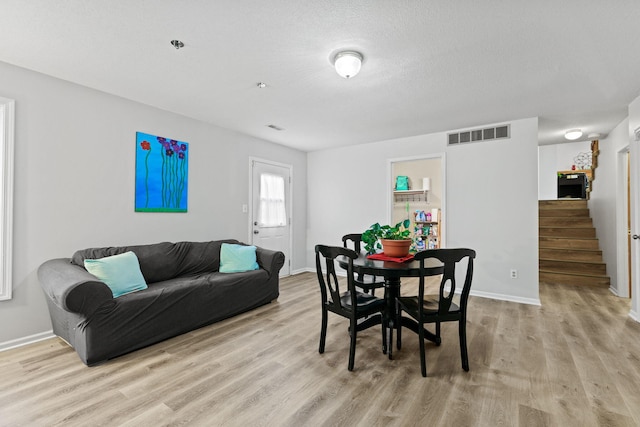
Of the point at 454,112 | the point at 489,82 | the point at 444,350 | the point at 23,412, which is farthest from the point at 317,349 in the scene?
the point at 454,112

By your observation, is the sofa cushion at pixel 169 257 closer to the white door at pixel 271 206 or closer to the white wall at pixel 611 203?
the white door at pixel 271 206

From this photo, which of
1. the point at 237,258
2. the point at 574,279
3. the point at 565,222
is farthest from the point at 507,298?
the point at 237,258

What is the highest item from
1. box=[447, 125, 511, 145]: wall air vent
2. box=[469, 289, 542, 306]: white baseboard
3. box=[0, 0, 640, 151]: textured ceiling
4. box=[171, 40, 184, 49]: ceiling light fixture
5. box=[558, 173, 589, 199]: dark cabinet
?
box=[0, 0, 640, 151]: textured ceiling

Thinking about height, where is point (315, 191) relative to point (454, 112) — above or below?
below

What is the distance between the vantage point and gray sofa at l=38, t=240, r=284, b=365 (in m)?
2.30

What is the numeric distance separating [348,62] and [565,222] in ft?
18.7

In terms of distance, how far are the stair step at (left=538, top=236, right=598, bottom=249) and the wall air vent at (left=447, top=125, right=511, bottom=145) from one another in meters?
2.69

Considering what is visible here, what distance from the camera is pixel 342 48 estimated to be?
238 cm

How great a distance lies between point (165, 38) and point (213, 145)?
2.22 metres

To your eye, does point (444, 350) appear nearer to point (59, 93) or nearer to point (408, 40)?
point (408, 40)

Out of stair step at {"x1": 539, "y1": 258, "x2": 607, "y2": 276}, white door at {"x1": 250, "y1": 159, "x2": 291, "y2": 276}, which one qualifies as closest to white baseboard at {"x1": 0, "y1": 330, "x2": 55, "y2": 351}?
white door at {"x1": 250, "y1": 159, "x2": 291, "y2": 276}

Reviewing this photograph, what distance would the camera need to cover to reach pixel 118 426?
5.43 ft

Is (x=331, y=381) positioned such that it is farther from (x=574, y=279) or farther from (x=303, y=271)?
(x=574, y=279)

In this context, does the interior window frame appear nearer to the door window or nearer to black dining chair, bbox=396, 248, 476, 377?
the door window
